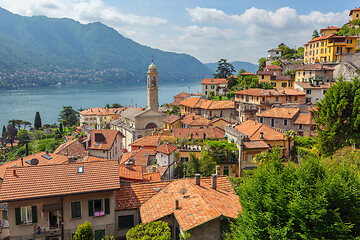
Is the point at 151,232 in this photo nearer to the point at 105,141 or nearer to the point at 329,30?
the point at 105,141

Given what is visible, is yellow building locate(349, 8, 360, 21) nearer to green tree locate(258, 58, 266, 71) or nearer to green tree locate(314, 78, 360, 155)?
green tree locate(258, 58, 266, 71)

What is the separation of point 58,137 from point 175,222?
73.6 meters

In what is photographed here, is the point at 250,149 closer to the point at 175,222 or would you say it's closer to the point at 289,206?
the point at 175,222

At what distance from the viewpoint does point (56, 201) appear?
14766mm

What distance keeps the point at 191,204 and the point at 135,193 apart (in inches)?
154

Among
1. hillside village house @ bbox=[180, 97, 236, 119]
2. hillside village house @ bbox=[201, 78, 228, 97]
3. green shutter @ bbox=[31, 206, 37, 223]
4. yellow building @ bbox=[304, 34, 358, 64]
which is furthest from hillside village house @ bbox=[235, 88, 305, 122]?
green shutter @ bbox=[31, 206, 37, 223]

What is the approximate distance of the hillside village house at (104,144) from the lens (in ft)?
111

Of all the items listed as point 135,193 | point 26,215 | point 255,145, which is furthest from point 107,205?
point 255,145

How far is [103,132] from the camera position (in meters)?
36.4

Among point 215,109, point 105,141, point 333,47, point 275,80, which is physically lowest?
point 105,141

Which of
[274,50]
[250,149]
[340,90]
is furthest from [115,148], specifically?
[274,50]

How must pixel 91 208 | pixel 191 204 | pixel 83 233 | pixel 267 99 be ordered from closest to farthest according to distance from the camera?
pixel 83 233 < pixel 191 204 < pixel 91 208 < pixel 267 99

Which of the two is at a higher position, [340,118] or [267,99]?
[267,99]

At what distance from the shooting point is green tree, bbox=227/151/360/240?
948 cm
